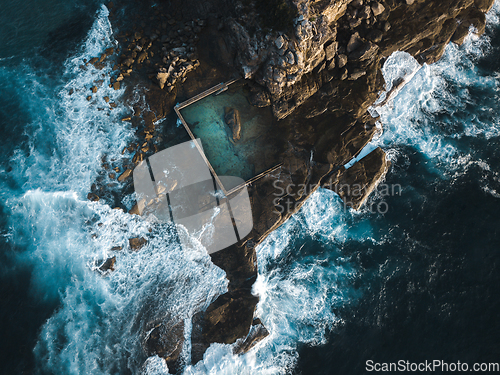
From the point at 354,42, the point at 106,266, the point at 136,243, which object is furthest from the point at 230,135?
the point at 106,266

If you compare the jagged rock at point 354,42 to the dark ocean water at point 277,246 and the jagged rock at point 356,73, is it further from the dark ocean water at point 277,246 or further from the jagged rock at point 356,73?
the dark ocean water at point 277,246

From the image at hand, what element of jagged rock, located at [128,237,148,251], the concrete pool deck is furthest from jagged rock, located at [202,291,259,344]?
the concrete pool deck

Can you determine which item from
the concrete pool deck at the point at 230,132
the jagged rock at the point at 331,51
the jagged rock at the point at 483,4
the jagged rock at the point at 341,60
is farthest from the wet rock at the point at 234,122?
the jagged rock at the point at 483,4

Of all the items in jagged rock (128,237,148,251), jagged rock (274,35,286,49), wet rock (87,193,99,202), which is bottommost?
jagged rock (128,237,148,251)

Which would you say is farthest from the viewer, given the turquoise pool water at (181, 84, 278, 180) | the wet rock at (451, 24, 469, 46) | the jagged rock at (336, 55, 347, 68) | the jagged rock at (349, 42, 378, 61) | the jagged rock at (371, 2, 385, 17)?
the wet rock at (451, 24, 469, 46)

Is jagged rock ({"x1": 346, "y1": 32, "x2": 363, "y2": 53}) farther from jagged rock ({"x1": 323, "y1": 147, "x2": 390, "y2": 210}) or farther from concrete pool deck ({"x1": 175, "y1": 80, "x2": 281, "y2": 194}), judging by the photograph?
jagged rock ({"x1": 323, "y1": 147, "x2": 390, "y2": 210})

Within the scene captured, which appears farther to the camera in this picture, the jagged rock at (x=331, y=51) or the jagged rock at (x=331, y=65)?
the jagged rock at (x=331, y=65)
